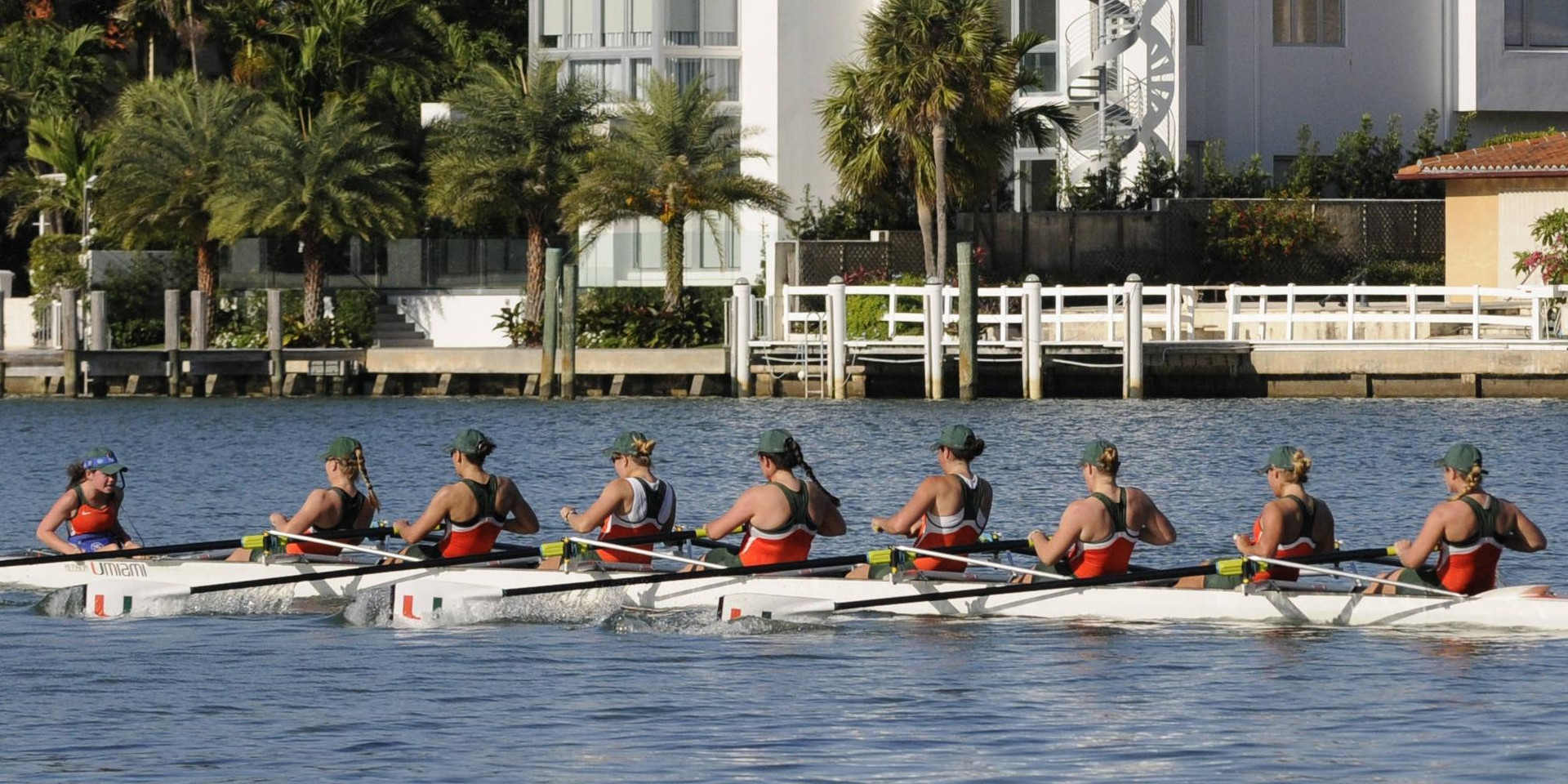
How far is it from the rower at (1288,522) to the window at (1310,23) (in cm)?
4025

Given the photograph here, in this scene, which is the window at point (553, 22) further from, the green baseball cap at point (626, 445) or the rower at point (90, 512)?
the green baseball cap at point (626, 445)

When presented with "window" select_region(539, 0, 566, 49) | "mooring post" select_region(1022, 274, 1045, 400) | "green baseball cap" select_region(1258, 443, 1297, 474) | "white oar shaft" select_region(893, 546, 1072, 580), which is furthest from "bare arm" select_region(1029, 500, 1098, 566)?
"window" select_region(539, 0, 566, 49)

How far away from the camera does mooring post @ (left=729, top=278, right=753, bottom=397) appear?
148ft

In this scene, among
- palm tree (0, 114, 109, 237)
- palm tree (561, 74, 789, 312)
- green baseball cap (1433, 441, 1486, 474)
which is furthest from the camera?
palm tree (0, 114, 109, 237)

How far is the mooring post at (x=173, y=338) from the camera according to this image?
158 ft

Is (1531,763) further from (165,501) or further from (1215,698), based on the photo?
(165,501)

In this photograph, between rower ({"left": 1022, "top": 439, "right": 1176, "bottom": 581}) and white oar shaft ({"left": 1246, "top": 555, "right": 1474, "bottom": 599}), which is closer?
white oar shaft ({"left": 1246, "top": 555, "right": 1474, "bottom": 599})

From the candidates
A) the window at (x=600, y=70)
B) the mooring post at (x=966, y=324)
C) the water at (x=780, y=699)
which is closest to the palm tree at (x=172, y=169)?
the window at (x=600, y=70)

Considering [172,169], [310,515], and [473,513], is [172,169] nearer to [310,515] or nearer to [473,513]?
[310,515]

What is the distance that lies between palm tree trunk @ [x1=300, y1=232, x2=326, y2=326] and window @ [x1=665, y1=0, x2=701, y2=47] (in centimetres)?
890

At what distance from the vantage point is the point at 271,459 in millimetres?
36281

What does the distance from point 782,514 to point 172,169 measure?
121 ft

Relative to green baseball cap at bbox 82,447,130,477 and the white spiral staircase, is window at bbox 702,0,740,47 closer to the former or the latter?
the white spiral staircase

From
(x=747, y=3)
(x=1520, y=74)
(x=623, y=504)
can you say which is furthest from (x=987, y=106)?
(x=623, y=504)
